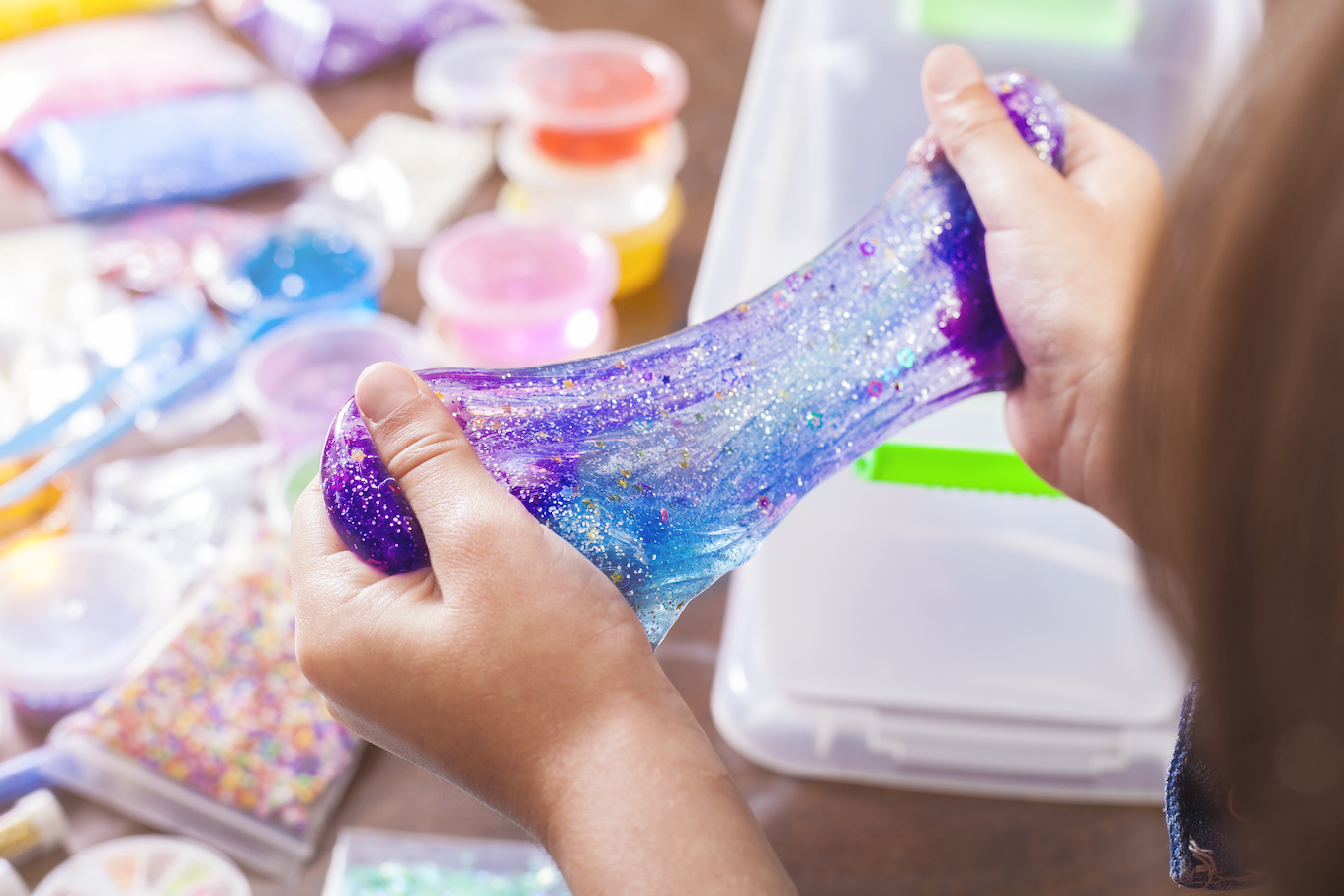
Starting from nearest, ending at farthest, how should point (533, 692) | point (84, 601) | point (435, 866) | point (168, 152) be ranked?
1. point (533, 692)
2. point (435, 866)
3. point (84, 601)
4. point (168, 152)

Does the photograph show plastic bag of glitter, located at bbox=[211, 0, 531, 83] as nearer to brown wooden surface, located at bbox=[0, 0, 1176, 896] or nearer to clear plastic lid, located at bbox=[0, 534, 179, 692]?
clear plastic lid, located at bbox=[0, 534, 179, 692]

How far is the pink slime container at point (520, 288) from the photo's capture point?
805mm

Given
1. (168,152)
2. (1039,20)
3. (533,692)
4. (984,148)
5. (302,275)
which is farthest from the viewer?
(168,152)

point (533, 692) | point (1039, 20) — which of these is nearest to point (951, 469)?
point (533, 692)

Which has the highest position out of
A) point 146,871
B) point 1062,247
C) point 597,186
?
point 1062,247

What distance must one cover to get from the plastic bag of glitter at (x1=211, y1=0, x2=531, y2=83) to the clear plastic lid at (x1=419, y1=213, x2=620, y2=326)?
407 millimetres

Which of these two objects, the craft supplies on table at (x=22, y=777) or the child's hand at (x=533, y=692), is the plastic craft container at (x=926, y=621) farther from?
the craft supplies on table at (x=22, y=777)

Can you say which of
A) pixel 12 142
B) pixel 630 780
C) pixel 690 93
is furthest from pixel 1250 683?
pixel 12 142

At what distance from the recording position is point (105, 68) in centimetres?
108

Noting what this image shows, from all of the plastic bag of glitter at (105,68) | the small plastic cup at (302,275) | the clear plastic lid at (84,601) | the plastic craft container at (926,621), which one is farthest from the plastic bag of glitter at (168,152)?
the plastic craft container at (926,621)

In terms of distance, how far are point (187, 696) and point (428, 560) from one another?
1.13 ft

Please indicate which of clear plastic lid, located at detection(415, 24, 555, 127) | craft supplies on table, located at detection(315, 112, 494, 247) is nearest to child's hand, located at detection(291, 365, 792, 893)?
craft supplies on table, located at detection(315, 112, 494, 247)

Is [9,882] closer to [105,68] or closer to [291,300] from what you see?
[291,300]

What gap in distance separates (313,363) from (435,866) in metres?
0.40
